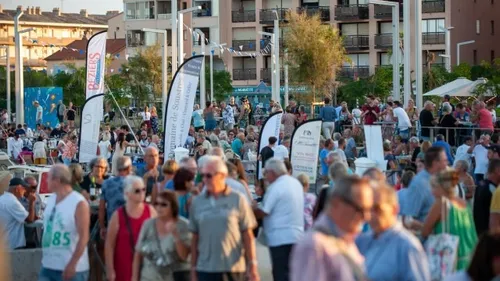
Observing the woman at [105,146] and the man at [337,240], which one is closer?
the man at [337,240]

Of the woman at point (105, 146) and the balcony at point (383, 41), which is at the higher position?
the balcony at point (383, 41)

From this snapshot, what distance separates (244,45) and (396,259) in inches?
3255

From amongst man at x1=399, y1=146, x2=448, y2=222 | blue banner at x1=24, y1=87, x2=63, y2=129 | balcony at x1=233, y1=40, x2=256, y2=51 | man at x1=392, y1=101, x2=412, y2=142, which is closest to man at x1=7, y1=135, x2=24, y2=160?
Answer: blue banner at x1=24, y1=87, x2=63, y2=129

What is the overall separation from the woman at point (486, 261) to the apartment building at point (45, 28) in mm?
143876

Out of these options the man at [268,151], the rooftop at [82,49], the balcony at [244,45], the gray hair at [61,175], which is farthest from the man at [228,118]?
the rooftop at [82,49]

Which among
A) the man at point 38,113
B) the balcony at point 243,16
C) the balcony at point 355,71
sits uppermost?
the balcony at point 243,16

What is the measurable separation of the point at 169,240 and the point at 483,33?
7275cm

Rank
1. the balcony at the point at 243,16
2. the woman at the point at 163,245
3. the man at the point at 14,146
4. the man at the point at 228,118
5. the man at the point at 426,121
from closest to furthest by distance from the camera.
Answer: the woman at the point at 163,245, the man at the point at 426,121, the man at the point at 14,146, the man at the point at 228,118, the balcony at the point at 243,16

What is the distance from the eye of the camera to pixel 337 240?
21.3 ft

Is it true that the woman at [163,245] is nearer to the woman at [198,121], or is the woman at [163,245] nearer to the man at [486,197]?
the man at [486,197]

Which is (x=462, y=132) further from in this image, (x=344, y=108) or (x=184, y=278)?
(x=184, y=278)

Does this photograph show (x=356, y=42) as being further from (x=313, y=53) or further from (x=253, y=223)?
(x=253, y=223)

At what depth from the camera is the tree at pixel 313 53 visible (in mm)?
69562

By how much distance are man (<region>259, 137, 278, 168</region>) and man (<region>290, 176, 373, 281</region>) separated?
19.0 m
